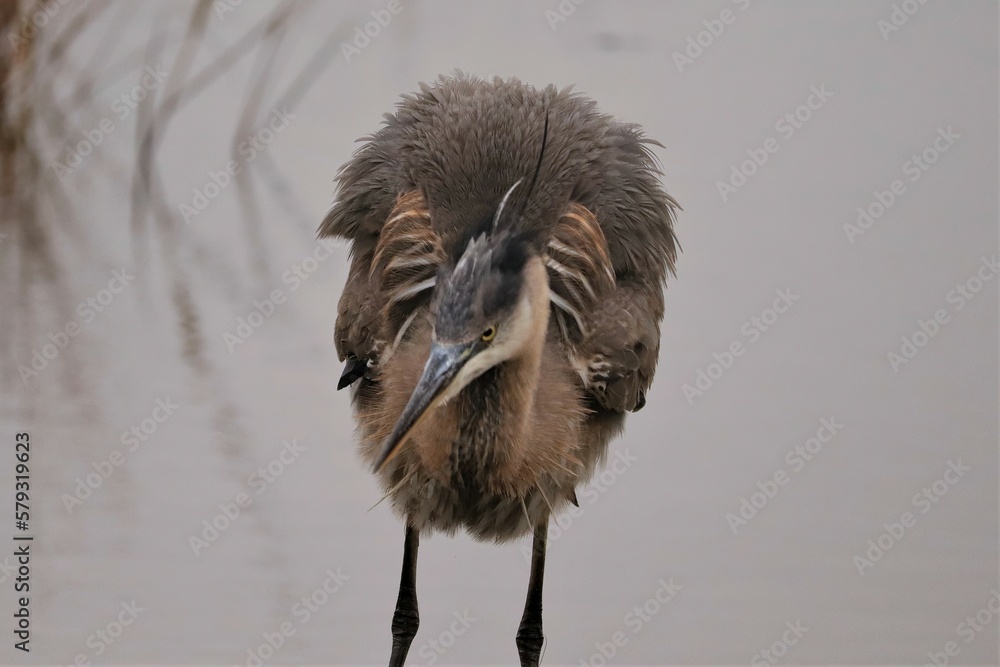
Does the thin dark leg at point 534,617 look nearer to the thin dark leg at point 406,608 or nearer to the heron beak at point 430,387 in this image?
the thin dark leg at point 406,608

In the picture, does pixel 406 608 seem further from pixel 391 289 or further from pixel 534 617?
pixel 391 289

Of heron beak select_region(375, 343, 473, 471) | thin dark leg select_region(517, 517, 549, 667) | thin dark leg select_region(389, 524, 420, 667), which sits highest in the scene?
heron beak select_region(375, 343, 473, 471)

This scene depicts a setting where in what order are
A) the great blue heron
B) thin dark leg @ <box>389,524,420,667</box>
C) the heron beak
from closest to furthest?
the heron beak → the great blue heron → thin dark leg @ <box>389,524,420,667</box>

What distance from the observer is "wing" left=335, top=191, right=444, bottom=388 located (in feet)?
12.3

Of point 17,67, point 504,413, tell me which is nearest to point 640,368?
point 504,413

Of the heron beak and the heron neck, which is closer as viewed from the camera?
the heron beak

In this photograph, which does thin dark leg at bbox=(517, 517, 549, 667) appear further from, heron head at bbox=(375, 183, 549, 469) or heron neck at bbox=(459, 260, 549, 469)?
heron head at bbox=(375, 183, 549, 469)

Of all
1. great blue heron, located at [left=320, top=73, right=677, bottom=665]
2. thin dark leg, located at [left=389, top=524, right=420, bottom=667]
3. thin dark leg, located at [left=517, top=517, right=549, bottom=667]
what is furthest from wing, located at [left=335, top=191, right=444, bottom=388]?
thin dark leg, located at [left=517, top=517, right=549, bottom=667]

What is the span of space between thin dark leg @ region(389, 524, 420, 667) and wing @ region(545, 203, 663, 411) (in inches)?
29.8

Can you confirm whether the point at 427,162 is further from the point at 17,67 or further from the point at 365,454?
the point at 17,67

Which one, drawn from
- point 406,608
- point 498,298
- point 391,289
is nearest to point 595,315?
point 391,289

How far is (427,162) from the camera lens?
3916mm

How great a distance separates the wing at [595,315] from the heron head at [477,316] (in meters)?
0.44

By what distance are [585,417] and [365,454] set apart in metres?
0.68
